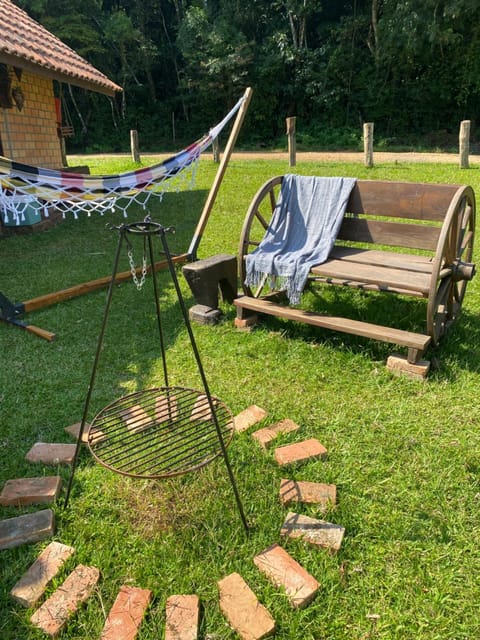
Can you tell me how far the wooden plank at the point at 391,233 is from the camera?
11.4ft

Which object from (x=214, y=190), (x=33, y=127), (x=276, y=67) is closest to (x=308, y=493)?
→ (x=214, y=190)

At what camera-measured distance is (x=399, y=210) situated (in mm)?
3555

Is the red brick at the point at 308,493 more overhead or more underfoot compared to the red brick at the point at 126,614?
more overhead

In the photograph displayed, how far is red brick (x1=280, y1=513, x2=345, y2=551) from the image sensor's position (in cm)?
189

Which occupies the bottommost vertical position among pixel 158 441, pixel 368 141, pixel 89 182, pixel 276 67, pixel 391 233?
pixel 158 441

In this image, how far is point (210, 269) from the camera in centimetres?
389

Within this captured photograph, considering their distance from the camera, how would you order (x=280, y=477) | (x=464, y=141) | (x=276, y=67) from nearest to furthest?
(x=280, y=477) → (x=464, y=141) → (x=276, y=67)

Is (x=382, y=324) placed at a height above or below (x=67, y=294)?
below

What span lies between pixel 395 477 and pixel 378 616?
705mm

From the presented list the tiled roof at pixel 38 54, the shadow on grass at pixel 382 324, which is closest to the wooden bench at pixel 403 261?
the shadow on grass at pixel 382 324

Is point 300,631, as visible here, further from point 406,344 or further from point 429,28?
point 429,28

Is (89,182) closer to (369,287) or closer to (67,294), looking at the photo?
(67,294)

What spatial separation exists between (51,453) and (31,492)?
0.28m

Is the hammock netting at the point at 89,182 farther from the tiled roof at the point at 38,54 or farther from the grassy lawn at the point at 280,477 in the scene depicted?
the tiled roof at the point at 38,54
